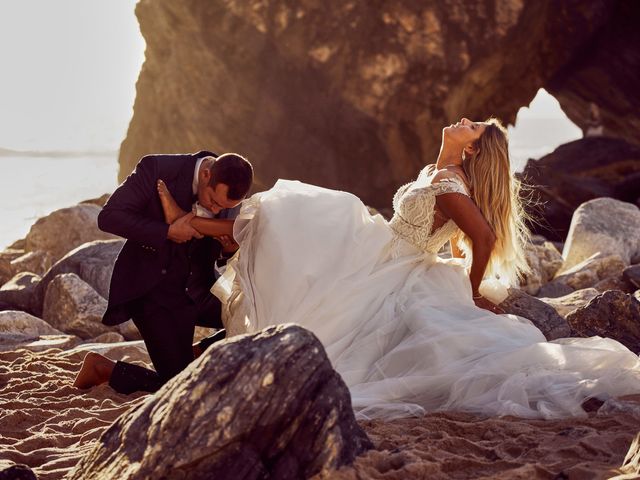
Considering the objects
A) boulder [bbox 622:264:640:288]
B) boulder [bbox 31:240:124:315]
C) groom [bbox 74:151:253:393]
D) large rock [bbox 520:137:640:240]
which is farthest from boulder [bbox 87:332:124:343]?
large rock [bbox 520:137:640:240]

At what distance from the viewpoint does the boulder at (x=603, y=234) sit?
457 inches

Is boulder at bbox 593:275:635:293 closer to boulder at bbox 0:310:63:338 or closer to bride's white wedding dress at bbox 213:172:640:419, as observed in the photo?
bride's white wedding dress at bbox 213:172:640:419

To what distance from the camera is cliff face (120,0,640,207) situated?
18.4m

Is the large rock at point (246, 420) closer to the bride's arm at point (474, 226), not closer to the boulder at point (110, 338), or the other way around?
the bride's arm at point (474, 226)

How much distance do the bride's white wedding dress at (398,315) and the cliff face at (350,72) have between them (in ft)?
44.3

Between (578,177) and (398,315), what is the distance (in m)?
17.0

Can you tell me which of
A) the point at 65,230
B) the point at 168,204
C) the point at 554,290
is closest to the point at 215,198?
the point at 168,204

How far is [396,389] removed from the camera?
409 cm

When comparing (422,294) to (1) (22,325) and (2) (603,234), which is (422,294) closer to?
(1) (22,325)

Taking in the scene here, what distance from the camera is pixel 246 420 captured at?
2537 mm

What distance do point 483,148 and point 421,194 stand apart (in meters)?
0.51

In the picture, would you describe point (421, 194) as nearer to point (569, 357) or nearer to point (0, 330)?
point (569, 357)

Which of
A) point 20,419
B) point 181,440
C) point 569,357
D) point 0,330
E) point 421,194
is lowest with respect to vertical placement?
point 0,330

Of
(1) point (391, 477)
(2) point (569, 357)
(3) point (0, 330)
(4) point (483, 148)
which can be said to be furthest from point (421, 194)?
(3) point (0, 330)
